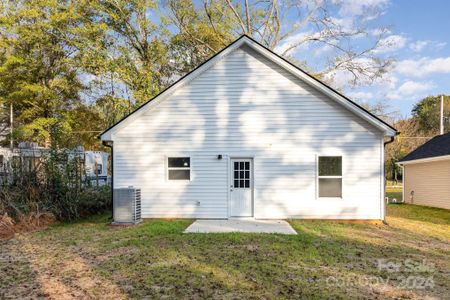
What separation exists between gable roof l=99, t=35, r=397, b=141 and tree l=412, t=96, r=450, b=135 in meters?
33.4

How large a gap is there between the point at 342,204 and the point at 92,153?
1580 cm

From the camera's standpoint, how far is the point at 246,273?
17.6 ft

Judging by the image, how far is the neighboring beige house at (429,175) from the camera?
15086mm

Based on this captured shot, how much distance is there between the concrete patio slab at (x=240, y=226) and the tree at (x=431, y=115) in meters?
35.7

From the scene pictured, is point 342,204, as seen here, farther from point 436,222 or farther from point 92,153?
point 92,153

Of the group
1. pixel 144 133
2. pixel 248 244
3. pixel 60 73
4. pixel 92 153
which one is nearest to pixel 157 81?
pixel 92 153

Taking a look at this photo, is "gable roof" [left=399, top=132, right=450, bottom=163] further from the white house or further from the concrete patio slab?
the concrete patio slab

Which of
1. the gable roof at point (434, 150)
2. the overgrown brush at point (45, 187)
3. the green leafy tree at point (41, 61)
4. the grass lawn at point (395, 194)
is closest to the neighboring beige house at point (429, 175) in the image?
the gable roof at point (434, 150)

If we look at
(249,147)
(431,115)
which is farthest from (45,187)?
(431,115)

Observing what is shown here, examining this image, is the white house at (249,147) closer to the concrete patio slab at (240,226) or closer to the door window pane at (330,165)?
the door window pane at (330,165)

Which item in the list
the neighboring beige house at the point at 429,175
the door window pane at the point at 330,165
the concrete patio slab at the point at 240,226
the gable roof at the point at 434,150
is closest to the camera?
the concrete patio slab at the point at 240,226

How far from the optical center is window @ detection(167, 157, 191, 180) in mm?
10844

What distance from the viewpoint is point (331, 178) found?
34.8 feet

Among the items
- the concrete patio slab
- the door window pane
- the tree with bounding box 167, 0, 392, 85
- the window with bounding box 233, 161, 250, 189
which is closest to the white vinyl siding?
the door window pane
